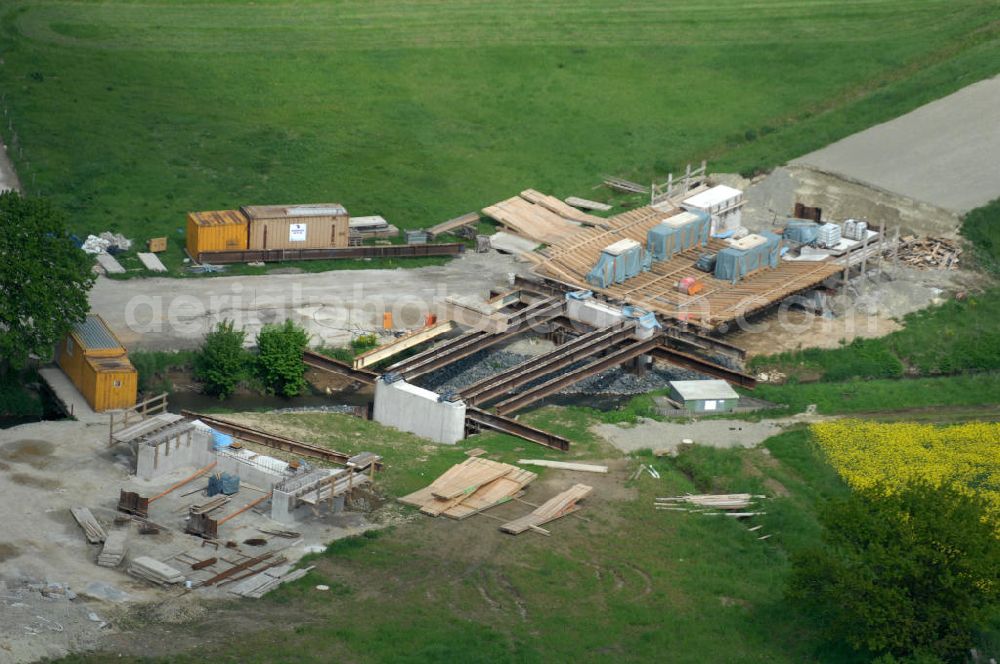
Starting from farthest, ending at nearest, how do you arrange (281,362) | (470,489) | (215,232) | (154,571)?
(215,232) < (281,362) < (470,489) < (154,571)

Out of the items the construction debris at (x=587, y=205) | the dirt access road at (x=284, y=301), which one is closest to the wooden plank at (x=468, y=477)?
the dirt access road at (x=284, y=301)

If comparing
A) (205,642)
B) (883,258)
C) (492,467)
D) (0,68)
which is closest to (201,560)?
(205,642)

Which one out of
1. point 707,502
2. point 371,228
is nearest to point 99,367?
point 371,228

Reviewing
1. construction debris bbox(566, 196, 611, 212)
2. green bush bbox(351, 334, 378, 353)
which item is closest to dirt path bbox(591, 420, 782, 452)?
green bush bbox(351, 334, 378, 353)

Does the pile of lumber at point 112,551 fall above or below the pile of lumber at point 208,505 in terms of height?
below

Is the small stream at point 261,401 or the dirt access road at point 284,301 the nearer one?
the small stream at point 261,401

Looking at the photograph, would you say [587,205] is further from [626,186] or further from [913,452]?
[913,452]

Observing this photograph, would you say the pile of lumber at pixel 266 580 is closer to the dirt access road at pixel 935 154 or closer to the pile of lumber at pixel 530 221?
the pile of lumber at pixel 530 221
